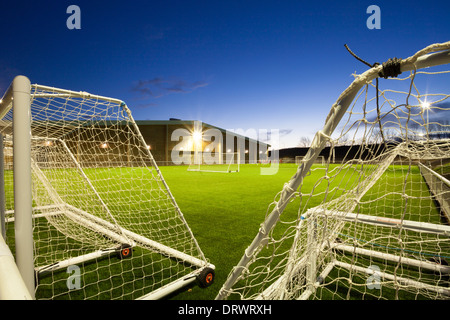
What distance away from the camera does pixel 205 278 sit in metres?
1.99

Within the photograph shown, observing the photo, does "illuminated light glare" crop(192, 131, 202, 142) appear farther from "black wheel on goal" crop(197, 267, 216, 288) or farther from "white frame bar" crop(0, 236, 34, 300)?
"white frame bar" crop(0, 236, 34, 300)

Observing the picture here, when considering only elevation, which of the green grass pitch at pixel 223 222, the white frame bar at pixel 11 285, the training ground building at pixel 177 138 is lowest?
the green grass pitch at pixel 223 222

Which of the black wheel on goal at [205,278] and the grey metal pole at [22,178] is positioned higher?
the grey metal pole at [22,178]

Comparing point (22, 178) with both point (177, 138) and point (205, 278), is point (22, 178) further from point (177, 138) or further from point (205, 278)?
point (177, 138)

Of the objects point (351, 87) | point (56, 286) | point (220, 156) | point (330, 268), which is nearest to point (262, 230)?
point (351, 87)

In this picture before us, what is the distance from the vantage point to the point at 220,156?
2923cm

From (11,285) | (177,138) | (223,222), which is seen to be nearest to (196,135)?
(177,138)

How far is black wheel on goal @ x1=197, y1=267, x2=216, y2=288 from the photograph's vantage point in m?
1.98

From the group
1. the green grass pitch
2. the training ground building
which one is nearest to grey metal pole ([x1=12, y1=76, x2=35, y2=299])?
the green grass pitch

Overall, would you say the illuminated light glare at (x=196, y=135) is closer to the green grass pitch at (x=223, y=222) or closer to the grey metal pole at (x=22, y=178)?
the green grass pitch at (x=223, y=222)

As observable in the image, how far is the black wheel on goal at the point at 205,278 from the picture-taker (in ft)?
6.50

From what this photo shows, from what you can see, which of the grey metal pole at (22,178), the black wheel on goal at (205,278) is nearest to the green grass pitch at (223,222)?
the black wheel on goal at (205,278)

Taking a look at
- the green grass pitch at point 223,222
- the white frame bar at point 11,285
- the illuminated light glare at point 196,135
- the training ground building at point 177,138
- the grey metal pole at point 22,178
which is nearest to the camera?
the white frame bar at point 11,285

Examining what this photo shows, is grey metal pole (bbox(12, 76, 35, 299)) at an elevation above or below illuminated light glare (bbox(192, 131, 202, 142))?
below
